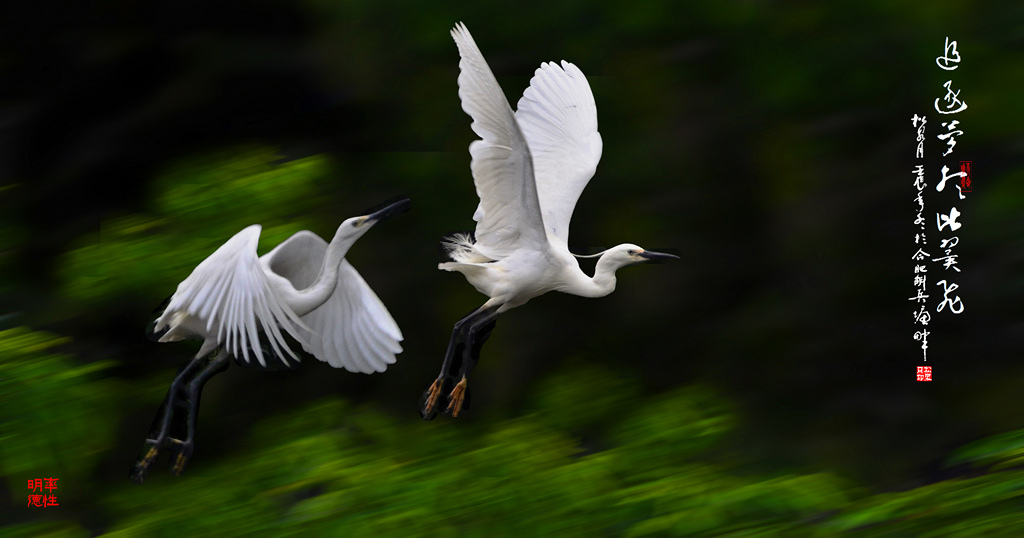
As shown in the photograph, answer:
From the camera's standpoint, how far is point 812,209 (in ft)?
9.23

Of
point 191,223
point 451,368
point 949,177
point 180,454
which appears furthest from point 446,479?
point 949,177

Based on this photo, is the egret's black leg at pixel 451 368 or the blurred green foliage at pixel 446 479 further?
the blurred green foliage at pixel 446 479

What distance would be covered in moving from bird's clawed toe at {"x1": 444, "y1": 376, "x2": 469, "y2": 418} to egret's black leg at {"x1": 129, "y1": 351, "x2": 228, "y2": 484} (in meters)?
0.43

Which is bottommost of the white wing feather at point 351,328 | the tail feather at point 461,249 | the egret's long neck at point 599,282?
the white wing feather at point 351,328

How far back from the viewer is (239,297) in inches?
60.7

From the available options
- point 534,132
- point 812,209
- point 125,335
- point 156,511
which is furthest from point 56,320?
point 812,209

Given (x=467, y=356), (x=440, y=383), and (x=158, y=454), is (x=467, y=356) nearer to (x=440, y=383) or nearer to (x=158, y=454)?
(x=440, y=383)

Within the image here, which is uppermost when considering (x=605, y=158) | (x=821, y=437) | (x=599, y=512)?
(x=605, y=158)

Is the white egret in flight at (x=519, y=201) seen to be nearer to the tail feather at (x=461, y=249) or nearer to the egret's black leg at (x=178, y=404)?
the tail feather at (x=461, y=249)

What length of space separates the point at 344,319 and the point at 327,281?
0.10 metres

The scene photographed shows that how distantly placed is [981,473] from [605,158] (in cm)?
131

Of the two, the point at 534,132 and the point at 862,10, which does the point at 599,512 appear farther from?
the point at 862,10

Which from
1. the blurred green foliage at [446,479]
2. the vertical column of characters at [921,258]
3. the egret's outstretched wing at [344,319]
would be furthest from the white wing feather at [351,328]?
the vertical column of characters at [921,258]

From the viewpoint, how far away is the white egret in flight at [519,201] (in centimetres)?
153
